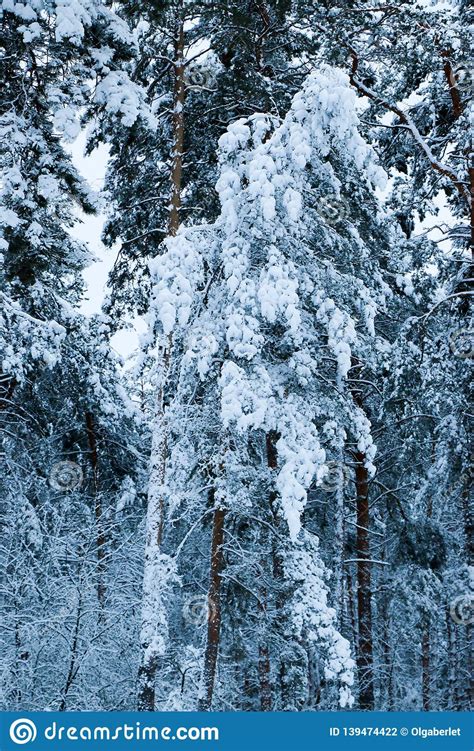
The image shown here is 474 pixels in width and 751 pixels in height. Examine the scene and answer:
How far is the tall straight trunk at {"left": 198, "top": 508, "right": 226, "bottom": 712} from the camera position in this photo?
1012 centimetres

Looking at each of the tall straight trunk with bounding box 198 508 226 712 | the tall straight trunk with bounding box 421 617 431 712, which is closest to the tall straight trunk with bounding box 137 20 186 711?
the tall straight trunk with bounding box 198 508 226 712

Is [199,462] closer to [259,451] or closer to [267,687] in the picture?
[259,451]

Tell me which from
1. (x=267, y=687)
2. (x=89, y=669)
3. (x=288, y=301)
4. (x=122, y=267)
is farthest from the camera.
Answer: (x=122, y=267)

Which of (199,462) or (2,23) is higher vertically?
(2,23)

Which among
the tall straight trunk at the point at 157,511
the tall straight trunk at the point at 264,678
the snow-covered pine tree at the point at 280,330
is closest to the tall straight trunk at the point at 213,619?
the snow-covered pine tree at the point at 280,330

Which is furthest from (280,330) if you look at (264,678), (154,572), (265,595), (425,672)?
(425,672)

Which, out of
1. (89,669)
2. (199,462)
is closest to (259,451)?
(199,462)

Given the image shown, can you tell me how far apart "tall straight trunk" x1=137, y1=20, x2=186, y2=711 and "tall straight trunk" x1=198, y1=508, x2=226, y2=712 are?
0.65 metres

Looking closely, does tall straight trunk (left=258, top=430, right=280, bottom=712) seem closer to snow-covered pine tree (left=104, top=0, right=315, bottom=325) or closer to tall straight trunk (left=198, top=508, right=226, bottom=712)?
tall straight trunk (left=198, top=508, right=226, bottom=712)

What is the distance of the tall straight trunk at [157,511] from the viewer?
32.6 ft

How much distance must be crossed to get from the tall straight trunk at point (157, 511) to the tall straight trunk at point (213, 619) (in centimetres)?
65

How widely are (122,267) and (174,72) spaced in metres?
3.41

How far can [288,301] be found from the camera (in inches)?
352

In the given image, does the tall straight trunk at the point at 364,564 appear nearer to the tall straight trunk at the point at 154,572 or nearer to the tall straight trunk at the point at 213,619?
the tall straight trunk at the point at 213,619
